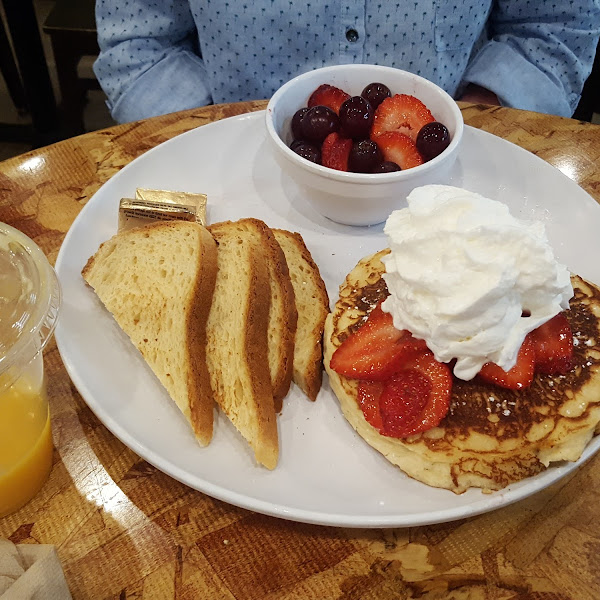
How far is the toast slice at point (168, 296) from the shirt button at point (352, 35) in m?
0.96

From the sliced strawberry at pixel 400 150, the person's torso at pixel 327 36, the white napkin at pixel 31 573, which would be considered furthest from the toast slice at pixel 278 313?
the person's torso at pixel 327 36

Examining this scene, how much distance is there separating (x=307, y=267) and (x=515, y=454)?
65 centimetres

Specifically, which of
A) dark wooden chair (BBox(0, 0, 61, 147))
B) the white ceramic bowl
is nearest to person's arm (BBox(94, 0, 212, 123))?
the white ceramic bowl

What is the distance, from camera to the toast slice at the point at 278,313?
1.28 m

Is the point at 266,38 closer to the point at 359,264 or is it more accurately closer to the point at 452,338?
the point at 359,264

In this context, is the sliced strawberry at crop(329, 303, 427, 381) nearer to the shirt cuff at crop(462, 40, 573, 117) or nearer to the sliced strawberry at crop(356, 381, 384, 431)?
Answer: the sliced strawberry at crop(356, 381, 384, 431)

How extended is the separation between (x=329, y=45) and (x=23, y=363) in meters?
1.52

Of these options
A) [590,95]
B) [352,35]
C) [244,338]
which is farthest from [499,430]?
[590,95]

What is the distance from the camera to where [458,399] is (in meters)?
1.20

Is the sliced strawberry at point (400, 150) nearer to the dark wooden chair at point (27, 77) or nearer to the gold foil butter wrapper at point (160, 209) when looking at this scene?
the gold foil butter wrapper at point (160, 209)

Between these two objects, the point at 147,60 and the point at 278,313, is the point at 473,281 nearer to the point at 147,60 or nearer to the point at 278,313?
the point at 278,313

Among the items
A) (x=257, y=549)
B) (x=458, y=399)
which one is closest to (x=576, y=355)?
(x=458, y=399)

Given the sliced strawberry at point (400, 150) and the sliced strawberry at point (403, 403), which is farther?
the sliced strawberry at point (400, 150)

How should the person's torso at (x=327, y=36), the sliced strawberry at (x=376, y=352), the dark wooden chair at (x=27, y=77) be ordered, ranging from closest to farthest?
the sliced strawberry at (x=376, y=352)
the person's torso at (x=327, y=36)
the dark wooden chair at (x=27, y=77)
